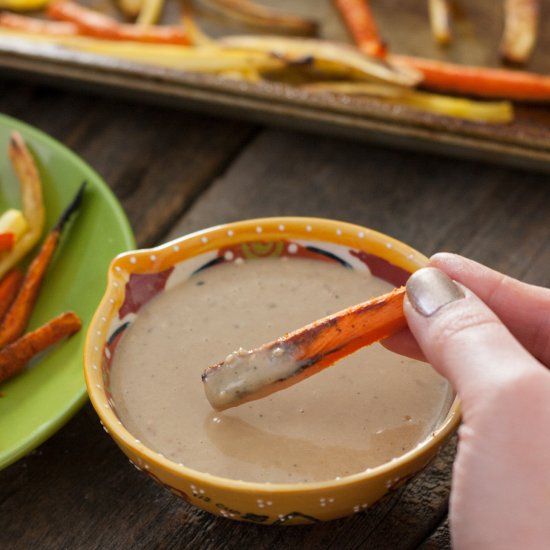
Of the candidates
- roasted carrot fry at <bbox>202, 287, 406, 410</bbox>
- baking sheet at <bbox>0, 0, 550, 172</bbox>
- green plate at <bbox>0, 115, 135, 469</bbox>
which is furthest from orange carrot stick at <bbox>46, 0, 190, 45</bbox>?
roasted carrot fry at <bbox>202, 287, 406, 410</bbox>

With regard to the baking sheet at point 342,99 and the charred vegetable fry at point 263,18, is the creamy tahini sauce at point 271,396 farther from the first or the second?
the charred vegetable fry at point 263,18

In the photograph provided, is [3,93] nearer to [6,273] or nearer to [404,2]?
[6,273]

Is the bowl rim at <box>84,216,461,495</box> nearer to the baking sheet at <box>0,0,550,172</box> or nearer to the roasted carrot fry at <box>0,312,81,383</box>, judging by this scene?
the roasted carrot fry at <box>0,312,81,383</box>

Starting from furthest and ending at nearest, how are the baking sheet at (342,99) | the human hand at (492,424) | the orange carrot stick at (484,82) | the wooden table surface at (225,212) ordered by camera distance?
the orange carrot stick at (484,82), the baking sheet at (342,99), the wooden table surface at (225,212), the human hand at (492,424)

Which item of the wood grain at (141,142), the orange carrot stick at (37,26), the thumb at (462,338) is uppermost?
the thumb at (462,338)

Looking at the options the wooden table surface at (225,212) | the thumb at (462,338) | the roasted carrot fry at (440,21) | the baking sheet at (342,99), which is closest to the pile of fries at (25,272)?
the wooden table surface at (225,212)

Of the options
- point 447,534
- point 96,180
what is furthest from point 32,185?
point 447,534
